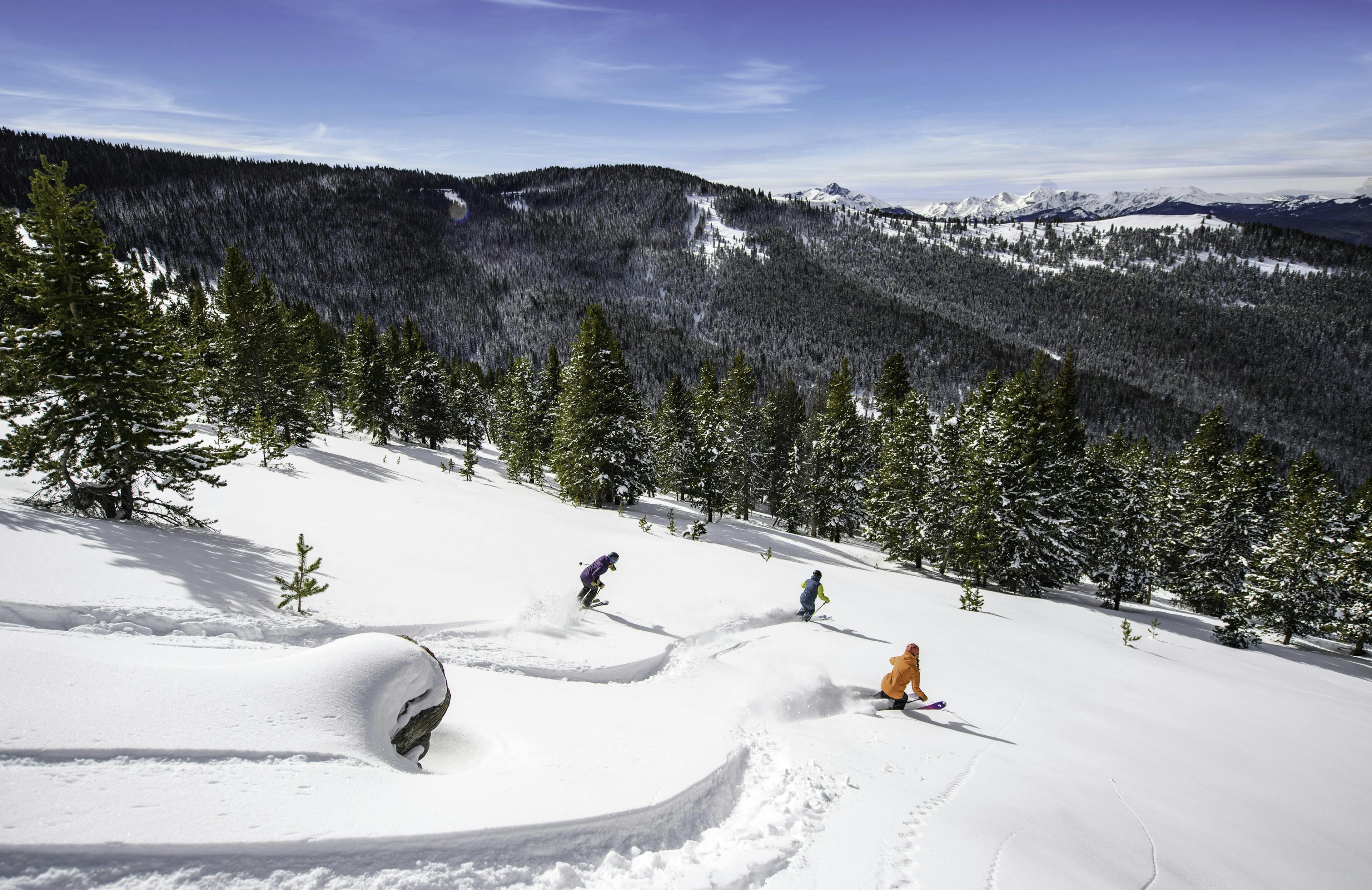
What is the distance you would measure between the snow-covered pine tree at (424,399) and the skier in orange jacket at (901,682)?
4958cm

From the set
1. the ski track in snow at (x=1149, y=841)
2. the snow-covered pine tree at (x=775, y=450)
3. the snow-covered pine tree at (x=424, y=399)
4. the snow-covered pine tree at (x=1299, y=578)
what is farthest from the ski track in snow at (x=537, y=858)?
the snow-covered pine tree at (x=424, y=399)

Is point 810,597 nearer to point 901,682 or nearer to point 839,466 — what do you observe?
point 901,682

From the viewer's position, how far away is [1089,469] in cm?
3319

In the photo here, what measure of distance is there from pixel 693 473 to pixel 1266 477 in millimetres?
50580

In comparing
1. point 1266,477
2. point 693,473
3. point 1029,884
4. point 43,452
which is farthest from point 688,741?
point 1266,477

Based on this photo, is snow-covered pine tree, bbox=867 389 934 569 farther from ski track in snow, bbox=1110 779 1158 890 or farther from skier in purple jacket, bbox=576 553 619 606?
ski track in snow, bbox=1110 779 1158 890

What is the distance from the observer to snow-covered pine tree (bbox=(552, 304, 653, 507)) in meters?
32.6

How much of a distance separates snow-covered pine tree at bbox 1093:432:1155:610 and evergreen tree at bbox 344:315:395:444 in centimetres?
5120

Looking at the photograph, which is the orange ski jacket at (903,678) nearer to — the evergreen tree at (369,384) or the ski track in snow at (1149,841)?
the ski track in snow at (1149,841)

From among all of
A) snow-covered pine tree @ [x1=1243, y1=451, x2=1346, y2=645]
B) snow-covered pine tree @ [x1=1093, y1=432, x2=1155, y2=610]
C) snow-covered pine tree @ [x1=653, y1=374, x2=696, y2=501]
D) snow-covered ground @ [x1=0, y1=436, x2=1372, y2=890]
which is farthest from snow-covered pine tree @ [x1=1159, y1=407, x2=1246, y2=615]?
snow-covered pine tree @ [x1=653, y1=374, x2=696, y2=501]

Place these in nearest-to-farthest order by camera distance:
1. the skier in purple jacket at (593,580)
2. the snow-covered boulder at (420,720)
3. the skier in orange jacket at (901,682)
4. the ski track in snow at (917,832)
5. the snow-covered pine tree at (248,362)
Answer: the ski track in snow at (917,832), the snow-covered boulder at (420,720), the skier in orange jacket at (901,682), the skier in purple jacket at (593,580), the snow-covered pine tree at (248,362)

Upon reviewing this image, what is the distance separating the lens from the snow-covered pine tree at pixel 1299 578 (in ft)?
101

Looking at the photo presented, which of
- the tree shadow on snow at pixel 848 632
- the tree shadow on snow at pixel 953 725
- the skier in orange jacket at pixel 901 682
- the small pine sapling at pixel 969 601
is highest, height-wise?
the skier in orange jacket at pixel 901 682

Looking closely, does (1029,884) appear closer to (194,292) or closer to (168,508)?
(168,508)
